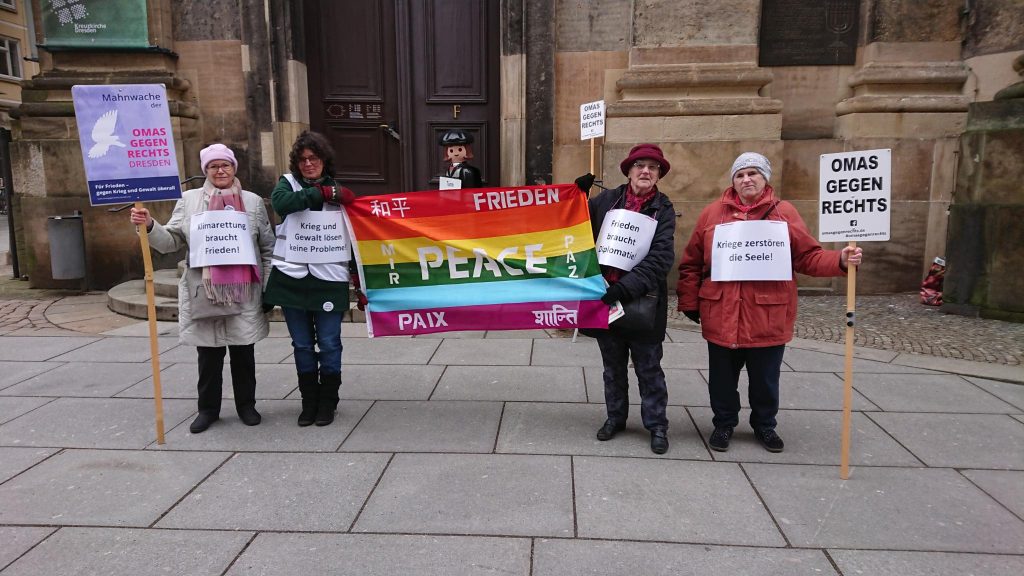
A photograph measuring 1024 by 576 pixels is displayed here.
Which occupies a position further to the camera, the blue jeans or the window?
the window

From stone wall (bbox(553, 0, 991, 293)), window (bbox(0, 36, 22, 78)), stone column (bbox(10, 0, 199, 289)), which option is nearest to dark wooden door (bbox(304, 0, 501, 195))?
stone wall (bbox(553, 0, 991, 293))

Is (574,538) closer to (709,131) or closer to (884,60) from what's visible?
(709,131)

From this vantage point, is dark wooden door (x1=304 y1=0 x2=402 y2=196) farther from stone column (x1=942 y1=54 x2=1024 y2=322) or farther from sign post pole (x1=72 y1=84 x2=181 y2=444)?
stone column (x1=942 y1=54 x2=1024 y2=322)

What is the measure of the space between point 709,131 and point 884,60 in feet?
7.71

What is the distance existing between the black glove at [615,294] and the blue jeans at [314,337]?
5.68ft

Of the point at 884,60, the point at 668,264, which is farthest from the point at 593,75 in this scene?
the point at 668,264

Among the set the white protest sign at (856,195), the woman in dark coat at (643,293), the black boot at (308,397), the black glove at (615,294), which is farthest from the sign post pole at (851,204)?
the black boot at (308,397)

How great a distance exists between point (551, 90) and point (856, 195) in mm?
5497

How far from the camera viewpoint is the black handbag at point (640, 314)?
3824 millimetres

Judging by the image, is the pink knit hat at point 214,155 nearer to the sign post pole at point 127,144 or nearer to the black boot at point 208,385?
the sign post pole at point 127,144

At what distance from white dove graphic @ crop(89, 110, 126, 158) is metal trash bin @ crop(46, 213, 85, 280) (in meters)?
5.65

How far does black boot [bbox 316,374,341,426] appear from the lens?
4.41m

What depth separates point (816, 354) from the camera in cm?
589

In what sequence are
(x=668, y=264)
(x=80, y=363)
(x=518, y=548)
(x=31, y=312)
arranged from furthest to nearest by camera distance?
(x=31, y=312) < (x=80, y=363) < (x=668, y=264) < (x=518, y=548)
